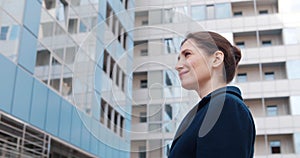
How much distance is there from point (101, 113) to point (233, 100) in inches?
39.4

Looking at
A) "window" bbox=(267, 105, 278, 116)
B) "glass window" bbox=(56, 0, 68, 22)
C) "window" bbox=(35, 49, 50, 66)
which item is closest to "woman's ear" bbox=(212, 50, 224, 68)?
"window" bbox=(35, 49, 50, 66)

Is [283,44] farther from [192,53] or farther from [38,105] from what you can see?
[192,53]

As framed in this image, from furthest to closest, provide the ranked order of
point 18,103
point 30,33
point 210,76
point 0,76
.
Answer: point 30,33
point 18,103
point 0,76
point 210,76

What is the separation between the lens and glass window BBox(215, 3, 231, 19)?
23.2 meters

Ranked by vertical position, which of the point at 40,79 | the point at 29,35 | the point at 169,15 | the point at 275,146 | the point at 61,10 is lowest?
the point at 169,15

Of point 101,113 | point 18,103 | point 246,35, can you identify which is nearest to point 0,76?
point 18,103

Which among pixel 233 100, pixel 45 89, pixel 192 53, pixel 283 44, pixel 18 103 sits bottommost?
pixel 233 100

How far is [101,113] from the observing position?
203 centimetres

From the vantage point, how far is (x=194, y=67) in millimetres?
1257

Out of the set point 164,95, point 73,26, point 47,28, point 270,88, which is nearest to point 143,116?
point 164,95

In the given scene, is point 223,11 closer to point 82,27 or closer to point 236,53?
point 82,27

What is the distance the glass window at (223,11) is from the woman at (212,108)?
879 inches

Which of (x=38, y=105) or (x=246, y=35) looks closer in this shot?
(x=38, y=105)

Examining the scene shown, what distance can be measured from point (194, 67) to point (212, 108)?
0.18 metres
